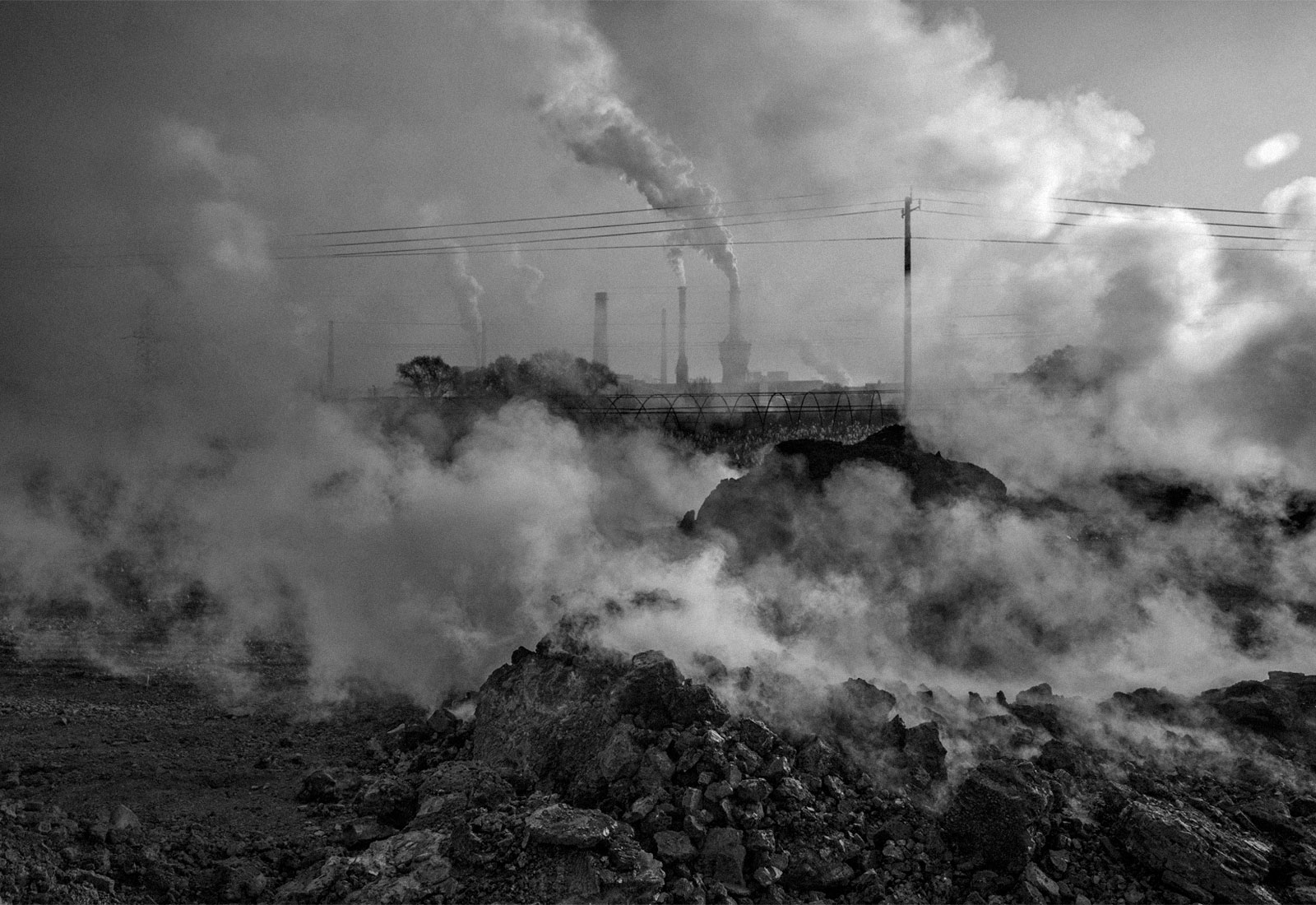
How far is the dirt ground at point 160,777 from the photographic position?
7148mm

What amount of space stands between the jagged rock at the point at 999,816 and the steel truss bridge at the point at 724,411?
59.2 ft

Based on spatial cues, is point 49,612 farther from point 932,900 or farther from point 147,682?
point 932,900

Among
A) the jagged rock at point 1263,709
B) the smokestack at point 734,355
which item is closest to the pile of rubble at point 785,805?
the jagged rock at point 1263,709

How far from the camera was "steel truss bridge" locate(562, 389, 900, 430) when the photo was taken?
26.1 metres

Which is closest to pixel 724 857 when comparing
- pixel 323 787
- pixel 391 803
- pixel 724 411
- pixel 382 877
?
pixel 382 877

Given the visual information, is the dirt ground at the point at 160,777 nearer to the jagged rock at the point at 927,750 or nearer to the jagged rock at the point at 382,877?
the jagged rock at the point at 382,877

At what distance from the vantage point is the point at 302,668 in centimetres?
1307

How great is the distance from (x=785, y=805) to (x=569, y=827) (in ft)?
6.54

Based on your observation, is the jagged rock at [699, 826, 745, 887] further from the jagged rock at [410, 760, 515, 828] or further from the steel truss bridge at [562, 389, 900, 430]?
the steel truss bridge at [562, 389, 900, 430]

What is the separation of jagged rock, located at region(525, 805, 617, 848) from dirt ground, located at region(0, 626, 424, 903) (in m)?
2.14

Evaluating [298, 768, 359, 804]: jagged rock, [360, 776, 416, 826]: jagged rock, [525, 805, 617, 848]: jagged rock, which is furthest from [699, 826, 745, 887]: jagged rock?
[298, 768, 359, 804]: jagged rock

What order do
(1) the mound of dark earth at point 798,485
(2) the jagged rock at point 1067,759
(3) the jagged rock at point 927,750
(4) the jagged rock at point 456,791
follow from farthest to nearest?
(1) the mound of dark earth at point 798,485, (2) the jagged rock at point 1067,759, (3) the jagged rock at point 927,750, (4) the jagged rock at point 456,791

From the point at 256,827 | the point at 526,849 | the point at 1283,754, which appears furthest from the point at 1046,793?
the point at 256,827

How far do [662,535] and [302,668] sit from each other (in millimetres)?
6624
